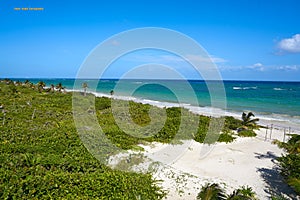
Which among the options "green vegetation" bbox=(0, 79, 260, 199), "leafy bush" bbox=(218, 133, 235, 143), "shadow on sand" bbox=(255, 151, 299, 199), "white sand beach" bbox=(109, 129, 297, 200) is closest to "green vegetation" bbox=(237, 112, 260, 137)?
"green vegetation" bbox=(0, 79, 260, 199)

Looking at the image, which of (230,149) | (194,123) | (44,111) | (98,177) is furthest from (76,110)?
(98,177)

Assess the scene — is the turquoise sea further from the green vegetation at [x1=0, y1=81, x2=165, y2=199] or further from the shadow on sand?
the shadow on sand

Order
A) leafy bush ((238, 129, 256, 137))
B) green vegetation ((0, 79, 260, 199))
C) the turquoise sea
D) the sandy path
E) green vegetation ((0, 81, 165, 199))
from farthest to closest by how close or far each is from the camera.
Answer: the turquoise sea
leafy bush ((238, 129, 256, 137))
the sandy path
green vegetation ((0, 79, 260, 199))
green vegetation ((0, 81, 165, 199))

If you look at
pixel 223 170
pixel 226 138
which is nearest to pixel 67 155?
pixel 223 170

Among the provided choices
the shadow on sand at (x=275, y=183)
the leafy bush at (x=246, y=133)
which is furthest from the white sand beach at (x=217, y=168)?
the leafy bush at (x=246, y=133)

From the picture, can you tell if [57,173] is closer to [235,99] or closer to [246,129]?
[246,129]

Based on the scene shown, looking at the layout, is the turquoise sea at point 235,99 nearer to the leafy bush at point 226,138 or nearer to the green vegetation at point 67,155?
the green vegetation at point 67,155

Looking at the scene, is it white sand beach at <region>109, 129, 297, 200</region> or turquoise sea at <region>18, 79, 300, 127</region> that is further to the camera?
turquoise sea at <region>18, 79, 300, 127</region>

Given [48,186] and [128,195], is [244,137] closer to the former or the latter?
[128,195]
